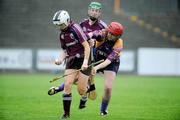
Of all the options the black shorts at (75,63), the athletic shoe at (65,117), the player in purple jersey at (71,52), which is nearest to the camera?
the player in purple jersey at (71,52)

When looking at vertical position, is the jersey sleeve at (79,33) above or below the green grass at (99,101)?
above

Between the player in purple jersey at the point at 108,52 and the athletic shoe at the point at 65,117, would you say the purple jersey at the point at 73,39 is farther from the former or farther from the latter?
the athletic shoe at the point at 65,117

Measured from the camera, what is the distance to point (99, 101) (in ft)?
58.2

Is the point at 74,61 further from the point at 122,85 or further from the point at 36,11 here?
the point at 36,11

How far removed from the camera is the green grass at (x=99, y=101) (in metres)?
13.5

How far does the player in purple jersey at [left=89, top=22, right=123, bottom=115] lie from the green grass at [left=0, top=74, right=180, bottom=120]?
50 centimetres

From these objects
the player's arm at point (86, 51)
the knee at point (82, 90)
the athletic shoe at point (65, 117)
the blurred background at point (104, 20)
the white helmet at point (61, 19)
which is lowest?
the blurred background at point (104, 20)

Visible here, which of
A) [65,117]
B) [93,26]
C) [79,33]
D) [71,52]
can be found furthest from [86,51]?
[93,26]

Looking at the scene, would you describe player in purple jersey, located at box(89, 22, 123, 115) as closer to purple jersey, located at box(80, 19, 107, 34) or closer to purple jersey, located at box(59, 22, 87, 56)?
purple jersey, located at box(80, 19, 107, 34)

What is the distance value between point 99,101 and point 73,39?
5.11m

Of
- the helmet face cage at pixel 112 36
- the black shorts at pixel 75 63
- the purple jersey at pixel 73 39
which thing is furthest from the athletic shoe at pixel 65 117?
the helmet face cage at pixel 112 36

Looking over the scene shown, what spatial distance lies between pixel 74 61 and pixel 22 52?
712 inches

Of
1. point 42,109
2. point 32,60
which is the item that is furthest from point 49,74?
point 42,109

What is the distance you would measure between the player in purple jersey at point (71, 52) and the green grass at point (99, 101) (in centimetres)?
59
